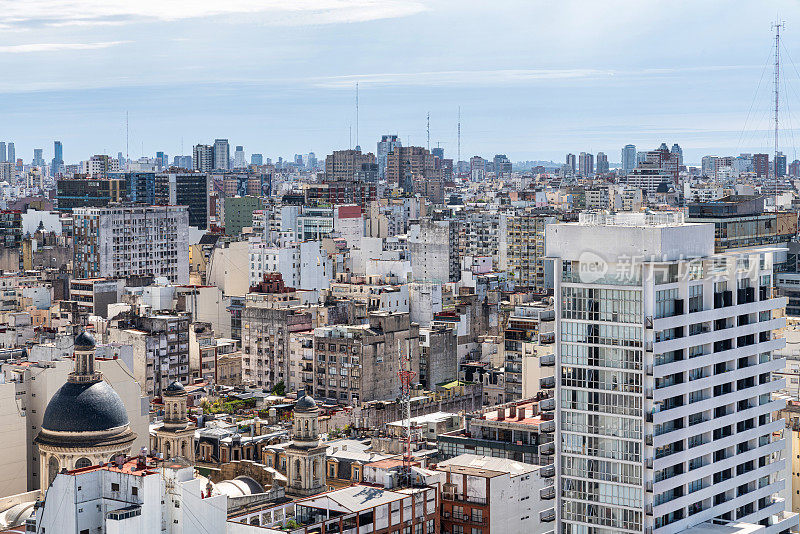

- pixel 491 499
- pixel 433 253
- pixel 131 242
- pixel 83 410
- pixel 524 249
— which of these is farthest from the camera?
pixel 433 253

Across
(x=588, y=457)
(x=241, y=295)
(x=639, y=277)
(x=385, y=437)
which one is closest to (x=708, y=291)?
(x=639, y=277)

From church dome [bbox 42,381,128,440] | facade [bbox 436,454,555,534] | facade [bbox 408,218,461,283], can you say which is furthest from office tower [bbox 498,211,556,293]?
facade [bbox 436,454,555,534]

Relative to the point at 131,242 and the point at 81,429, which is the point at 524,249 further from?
the point at 81,429

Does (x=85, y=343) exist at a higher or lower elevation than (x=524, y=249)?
lower

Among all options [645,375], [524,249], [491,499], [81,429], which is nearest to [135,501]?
[491,499]

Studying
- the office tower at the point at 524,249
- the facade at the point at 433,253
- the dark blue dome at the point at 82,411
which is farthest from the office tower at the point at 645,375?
the facade at the point at 433,253

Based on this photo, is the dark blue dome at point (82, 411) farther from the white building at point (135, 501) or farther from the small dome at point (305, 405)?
the white building at point (135, 501)

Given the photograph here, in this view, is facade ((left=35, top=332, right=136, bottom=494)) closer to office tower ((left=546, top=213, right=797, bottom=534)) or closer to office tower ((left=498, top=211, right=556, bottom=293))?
office tower ((left=546, top=213, right=797, bottom=534))

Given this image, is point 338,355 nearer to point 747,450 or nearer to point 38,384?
point 38,384
